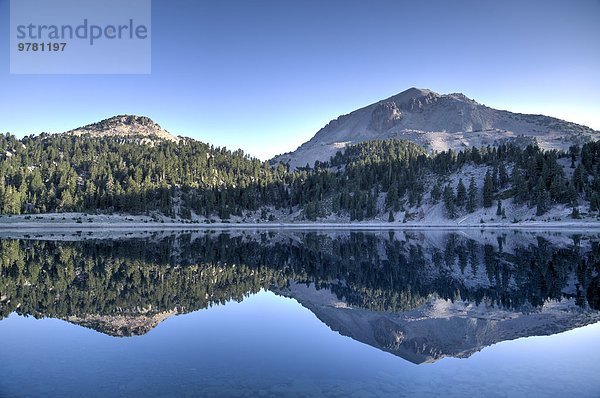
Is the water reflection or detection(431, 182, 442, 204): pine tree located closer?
the water reflection

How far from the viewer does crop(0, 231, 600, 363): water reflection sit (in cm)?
2459

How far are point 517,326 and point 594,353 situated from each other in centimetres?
538

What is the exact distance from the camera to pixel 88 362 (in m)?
18.1

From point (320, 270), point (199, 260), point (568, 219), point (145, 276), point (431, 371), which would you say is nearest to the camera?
point (431, 371)

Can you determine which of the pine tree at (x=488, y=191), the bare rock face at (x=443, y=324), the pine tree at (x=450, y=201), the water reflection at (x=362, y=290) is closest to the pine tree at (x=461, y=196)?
the pine tree at (x=450, y=201)

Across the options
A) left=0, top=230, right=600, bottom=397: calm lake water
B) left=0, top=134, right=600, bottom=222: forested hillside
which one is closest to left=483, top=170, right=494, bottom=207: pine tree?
left=0, top=134, right=600, bottom=222: forested hillside

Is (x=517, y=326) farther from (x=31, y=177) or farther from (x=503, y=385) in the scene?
(x=31, y=177)

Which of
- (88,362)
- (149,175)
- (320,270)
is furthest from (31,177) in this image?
(88,362)

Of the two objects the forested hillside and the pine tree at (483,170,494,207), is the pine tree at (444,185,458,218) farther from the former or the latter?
the pine tree at (483,170,494,207)

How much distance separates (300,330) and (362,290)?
13.3 metres

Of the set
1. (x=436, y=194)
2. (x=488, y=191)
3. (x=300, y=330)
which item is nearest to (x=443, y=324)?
(x=300, y=330)

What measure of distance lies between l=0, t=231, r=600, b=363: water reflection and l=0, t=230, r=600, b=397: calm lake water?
17cm

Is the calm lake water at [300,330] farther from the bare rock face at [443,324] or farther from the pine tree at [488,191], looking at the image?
the pine tree at [488,191]

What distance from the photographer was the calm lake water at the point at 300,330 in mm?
15852
